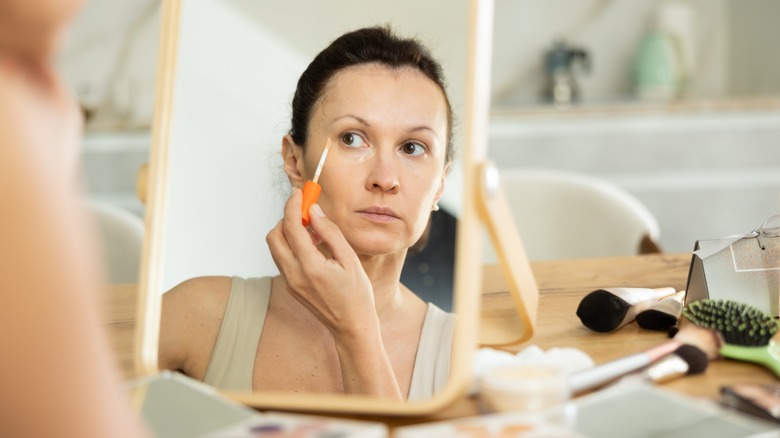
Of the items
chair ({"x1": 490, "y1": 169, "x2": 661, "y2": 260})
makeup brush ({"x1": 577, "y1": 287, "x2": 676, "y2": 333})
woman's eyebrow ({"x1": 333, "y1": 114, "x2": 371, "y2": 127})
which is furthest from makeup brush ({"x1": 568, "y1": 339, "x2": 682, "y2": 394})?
chair ({"x1": 490, "y1": 169, "x2": 661, "y2": 260})

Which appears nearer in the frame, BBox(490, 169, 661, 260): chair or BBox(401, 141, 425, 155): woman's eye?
BBox(401, 141, 425, 155): woman's eye

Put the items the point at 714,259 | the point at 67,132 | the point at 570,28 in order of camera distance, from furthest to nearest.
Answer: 1. the point at 570,28
2. the point at 714,259
3. the point at 67,132

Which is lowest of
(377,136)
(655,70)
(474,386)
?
(474,386)

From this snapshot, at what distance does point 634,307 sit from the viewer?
739 millimetres

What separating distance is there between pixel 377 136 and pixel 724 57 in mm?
2575

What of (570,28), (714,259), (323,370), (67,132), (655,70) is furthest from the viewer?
(570,28)

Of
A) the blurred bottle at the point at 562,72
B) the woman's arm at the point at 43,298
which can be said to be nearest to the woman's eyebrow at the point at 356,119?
the woman's arm at the point at 43,298

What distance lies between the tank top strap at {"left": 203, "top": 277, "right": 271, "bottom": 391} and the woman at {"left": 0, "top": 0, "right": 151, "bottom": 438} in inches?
13.8

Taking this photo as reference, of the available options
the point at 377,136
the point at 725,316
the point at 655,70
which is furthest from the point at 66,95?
the point at 655,70

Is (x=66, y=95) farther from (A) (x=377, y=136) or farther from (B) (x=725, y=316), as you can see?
(B) (x=725, y=316)

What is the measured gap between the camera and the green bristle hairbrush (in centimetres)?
62

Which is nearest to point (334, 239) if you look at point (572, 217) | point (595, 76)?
point (572, 217)

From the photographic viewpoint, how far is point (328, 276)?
1.95 ft

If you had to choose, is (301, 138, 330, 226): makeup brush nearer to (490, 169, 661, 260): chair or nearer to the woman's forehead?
the woman's forehead
